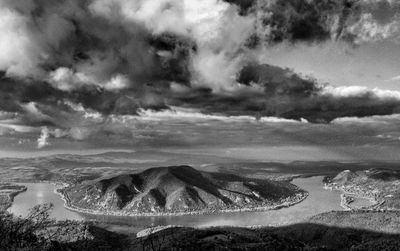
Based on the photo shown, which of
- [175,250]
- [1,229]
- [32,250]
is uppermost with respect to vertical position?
[1,229]

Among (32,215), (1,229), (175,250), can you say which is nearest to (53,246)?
(175,250)

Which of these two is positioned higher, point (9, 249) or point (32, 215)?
point (32, 215)

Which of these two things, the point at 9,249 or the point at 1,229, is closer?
the point at 9,249

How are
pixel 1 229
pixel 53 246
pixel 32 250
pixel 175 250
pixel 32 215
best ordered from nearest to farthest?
pixel 32 215 → pixel 1 229 → pixel 32 250 → pixel 53 246 → pixel 175 250

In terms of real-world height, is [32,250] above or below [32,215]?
below

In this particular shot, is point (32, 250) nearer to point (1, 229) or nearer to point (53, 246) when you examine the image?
point (1, 229)

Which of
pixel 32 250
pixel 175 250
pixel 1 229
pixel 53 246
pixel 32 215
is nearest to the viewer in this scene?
pixel 32 215

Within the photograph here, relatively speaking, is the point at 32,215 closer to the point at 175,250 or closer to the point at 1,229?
the point at 1,229

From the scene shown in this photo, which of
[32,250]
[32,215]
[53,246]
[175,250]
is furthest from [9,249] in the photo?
[175,250]

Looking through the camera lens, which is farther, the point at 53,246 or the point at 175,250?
the point at 175,250
